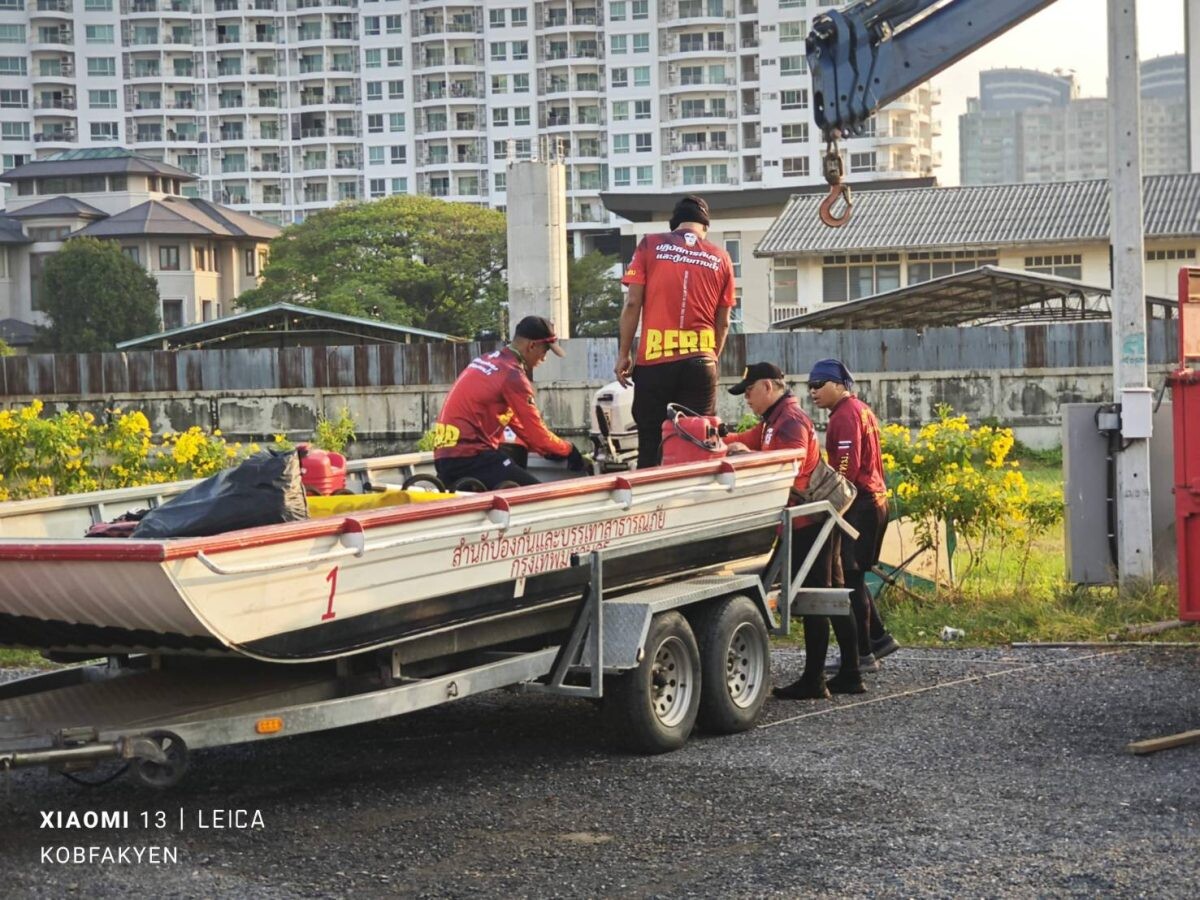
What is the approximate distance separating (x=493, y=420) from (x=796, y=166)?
386 feet

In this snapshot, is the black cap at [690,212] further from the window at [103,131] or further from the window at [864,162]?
the window at [103,131]

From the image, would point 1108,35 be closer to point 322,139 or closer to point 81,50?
point 322,139

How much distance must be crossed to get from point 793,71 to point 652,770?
12035cm

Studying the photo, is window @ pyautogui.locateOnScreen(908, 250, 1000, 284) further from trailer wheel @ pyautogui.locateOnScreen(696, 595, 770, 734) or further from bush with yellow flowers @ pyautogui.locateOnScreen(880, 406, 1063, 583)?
trailer wheel @ pyautogui.locateOnScreen(696, 595, 770, 734)

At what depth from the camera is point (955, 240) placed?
211ft

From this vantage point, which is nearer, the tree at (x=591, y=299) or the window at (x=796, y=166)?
the tree at (x=591, y=299)

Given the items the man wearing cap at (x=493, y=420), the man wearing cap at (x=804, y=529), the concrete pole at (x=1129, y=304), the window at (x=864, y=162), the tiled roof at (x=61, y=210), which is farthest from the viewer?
the window at (x=864, y=162)

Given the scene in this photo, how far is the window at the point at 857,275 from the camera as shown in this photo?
216ft

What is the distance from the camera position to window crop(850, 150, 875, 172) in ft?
Result: 401

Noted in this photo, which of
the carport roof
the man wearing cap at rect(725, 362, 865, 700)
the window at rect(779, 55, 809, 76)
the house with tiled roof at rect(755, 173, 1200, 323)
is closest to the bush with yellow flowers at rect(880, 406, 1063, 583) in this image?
the man wearing cap at rect(725, 362, 865, 700)

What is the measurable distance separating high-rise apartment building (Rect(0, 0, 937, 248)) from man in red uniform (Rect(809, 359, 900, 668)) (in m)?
113

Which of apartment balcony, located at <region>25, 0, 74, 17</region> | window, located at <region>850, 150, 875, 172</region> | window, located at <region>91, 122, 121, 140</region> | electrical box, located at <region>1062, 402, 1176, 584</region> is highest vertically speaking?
apartment balcony, located at <region>25, 0, 74, 17</region>

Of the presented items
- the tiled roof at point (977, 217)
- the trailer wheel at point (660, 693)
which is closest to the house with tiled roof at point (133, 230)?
the tiled roof at point (977, 217)

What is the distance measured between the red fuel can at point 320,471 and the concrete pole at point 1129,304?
22.9ft
